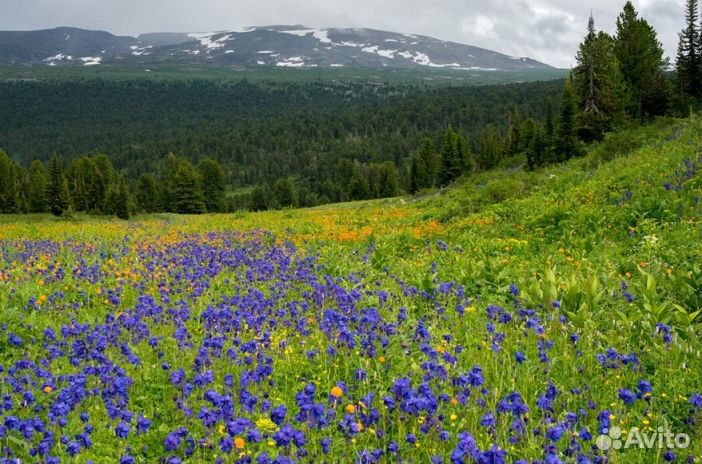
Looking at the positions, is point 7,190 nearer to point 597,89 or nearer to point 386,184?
point 386,184

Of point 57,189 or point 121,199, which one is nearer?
point 121,199

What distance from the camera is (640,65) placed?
56.0 metres

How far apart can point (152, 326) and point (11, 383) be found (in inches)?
82.5

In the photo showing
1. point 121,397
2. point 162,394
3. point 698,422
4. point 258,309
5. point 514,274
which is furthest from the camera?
point 514,274

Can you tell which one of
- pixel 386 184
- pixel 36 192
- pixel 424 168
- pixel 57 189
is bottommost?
pixel 386 184

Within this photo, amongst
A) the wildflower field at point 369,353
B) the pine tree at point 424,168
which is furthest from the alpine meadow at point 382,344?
the pine tree at point 424,168

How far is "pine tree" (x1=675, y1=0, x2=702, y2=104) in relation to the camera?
60.1 meters

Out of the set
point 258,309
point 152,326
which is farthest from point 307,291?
point 152,326

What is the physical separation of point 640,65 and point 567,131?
17453 mm

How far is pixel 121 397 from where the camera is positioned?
417cm

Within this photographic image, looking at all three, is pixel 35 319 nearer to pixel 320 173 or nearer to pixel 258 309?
pixel 258 309

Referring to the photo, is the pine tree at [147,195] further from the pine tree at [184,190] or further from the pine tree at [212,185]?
the pine tree at [184,190]

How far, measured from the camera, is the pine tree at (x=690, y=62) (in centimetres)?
6009

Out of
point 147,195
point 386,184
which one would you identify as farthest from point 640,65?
point 147,195
